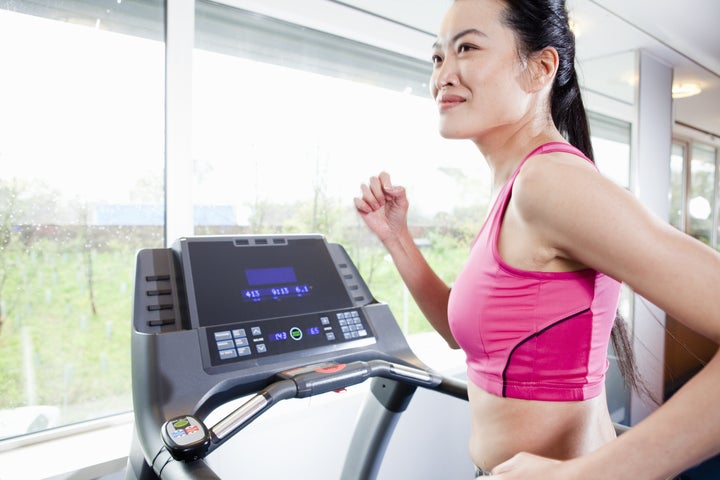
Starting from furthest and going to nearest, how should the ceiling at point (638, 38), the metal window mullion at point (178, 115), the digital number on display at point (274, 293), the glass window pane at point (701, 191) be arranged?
the glass window pane at point (701, 191) < the ceiling at point (638, 38) < the metal window mullion at point (178, 115) < the digital number on display at point (274, 293)

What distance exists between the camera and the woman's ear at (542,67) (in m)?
1.12

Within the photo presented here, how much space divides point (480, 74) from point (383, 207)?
49cm

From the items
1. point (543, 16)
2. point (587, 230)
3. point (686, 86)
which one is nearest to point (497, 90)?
point (543, 16)

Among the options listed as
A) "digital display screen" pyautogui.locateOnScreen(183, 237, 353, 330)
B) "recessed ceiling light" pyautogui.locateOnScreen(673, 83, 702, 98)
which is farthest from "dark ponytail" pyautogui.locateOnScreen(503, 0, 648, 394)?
"recessed ceiling light" pyautogui.locateOnScreen(673, 83, 702, 98)

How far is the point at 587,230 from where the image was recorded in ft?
2.60

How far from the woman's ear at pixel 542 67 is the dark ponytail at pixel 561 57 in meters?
0.01

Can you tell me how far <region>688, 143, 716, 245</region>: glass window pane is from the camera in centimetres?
371

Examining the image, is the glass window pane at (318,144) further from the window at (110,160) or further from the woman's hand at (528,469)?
the woman's hand at (528,469)

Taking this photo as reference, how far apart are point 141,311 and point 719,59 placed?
12.6 ft

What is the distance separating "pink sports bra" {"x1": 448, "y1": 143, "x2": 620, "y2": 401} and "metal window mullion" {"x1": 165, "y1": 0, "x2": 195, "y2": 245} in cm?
112

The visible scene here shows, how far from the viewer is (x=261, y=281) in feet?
4.13

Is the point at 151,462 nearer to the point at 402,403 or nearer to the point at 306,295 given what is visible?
the point at 306,295

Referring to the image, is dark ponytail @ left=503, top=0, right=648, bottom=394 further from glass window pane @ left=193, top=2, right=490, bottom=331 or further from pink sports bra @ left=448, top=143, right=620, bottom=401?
glass window pane @ left=193, top=2, right=490, bottom=331

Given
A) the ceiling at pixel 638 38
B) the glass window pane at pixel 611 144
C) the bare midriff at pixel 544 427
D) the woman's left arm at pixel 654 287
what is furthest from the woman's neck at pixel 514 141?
the glass window pane at pixel 611 144
